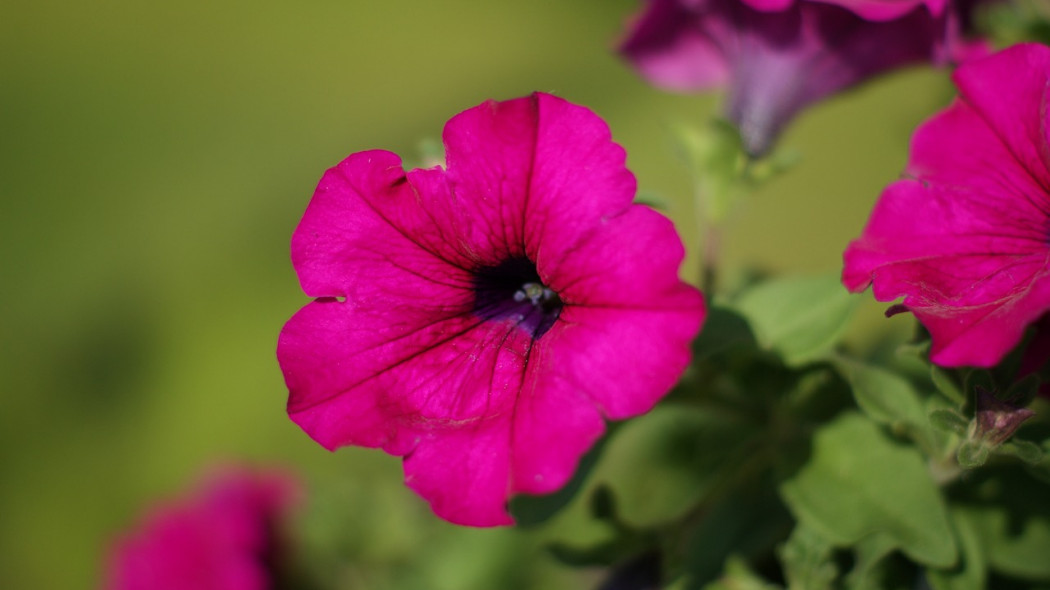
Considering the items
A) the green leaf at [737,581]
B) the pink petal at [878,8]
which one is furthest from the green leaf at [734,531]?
the pink petal at [878,8]

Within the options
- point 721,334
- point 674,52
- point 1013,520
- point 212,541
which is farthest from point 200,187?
point 1013,520

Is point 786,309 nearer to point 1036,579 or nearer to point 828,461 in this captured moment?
point 828,461

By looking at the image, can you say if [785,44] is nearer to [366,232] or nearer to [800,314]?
[800,314]

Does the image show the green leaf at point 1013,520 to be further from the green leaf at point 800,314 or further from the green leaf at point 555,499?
the green leaf at point 555,499

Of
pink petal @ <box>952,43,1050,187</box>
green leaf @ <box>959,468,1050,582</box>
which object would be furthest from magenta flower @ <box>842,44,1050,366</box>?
green leaf @ <box>959,468,1050,582</box>

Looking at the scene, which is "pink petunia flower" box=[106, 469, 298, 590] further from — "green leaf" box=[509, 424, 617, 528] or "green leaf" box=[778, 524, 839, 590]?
"green leaf" box=[778, 524, 839, 590]

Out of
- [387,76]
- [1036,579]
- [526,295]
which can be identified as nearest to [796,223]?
[387,76]
